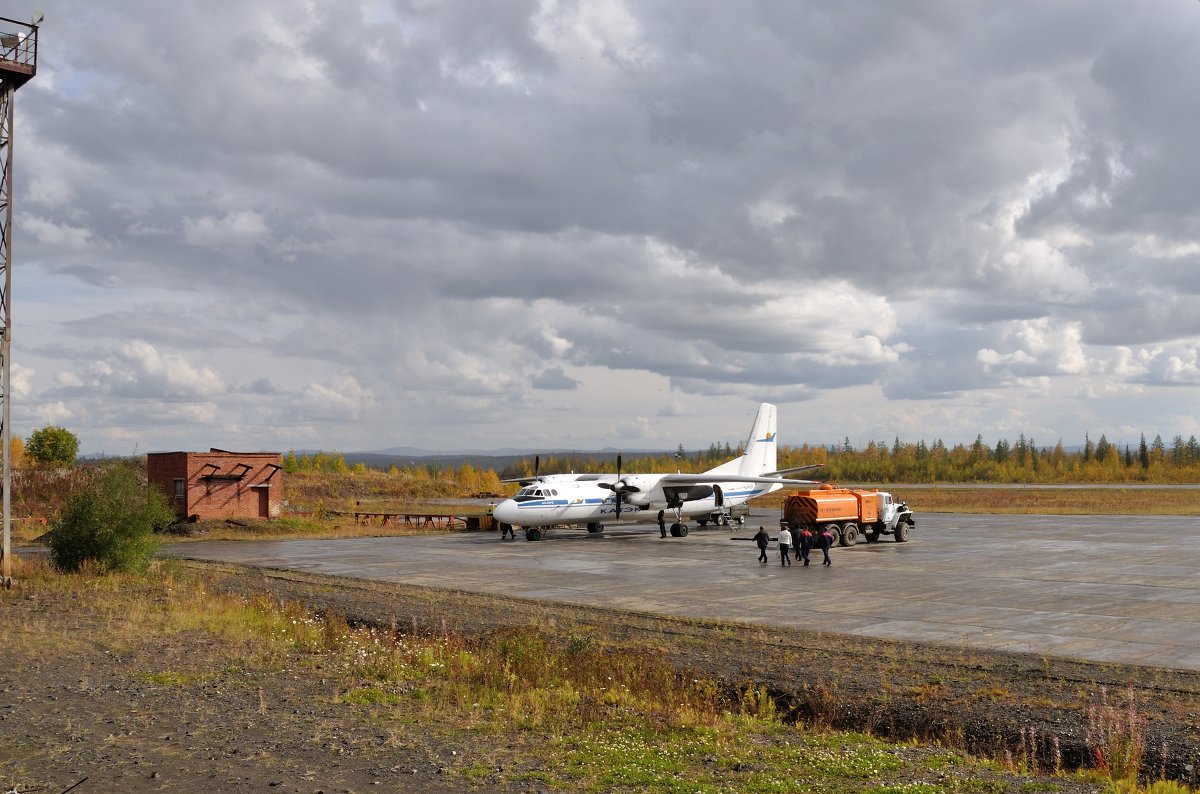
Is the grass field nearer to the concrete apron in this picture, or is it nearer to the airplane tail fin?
the concrete apron

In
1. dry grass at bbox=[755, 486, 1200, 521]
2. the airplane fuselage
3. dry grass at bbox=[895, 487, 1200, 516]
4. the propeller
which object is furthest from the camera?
dry grass at bbox=[895, 487, 1200, 516]

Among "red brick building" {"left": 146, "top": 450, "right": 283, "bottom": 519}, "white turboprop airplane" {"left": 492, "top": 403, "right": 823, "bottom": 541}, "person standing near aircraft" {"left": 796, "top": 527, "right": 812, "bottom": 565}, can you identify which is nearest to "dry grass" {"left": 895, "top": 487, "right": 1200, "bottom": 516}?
"white turboprop airplane" {"left": 492, "top": 403, "right": 823, "bottom": 541}

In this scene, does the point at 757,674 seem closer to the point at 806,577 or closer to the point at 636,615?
the point at 636,615

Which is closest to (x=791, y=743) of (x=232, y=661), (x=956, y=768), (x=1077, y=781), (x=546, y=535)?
(x=956, y=768)

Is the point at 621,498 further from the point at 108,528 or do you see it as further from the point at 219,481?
the point at 108,528

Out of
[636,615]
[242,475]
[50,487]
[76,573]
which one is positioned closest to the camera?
[636,615]

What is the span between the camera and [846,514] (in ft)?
119

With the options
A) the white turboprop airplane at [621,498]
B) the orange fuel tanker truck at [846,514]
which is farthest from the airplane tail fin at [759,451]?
the orange fuel tanker truck at [846,514]

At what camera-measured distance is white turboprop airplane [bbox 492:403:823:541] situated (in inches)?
1586

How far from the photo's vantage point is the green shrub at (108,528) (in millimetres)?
25188

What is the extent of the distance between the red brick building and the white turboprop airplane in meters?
15.2

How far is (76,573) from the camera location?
24.8 metres

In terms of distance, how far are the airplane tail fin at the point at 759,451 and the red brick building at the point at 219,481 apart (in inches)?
986

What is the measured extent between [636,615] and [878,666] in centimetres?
667
